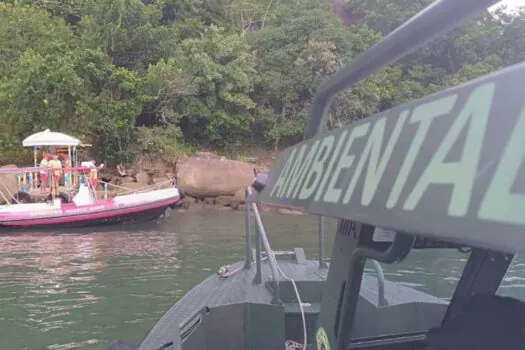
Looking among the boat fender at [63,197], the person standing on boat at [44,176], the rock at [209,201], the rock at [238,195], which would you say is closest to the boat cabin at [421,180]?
the boat fender at [63,197]

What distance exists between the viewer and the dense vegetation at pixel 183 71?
69.5 feet

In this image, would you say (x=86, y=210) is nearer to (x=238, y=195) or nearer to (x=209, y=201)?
(x=209, y=201)

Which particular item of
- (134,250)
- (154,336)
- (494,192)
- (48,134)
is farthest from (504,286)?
(48,134)

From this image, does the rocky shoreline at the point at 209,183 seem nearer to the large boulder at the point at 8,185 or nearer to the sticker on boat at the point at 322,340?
the large boulder at the point at 8,185

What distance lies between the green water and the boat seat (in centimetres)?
64

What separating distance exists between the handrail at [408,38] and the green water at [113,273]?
3.54 feet

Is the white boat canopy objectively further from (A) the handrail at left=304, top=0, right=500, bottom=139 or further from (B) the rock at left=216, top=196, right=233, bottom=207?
(A) the handrail at left=304, top=0, right=500, bottom=139

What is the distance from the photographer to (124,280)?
917 cm

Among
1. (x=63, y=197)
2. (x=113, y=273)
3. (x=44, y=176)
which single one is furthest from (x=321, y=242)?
(x=44, y=176)

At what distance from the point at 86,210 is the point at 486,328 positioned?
602 inches

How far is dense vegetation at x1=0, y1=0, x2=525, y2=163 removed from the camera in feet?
69.5

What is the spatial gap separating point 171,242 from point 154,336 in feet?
31.7

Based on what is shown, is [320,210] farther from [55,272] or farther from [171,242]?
[171,242]

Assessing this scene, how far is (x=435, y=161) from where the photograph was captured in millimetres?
731
